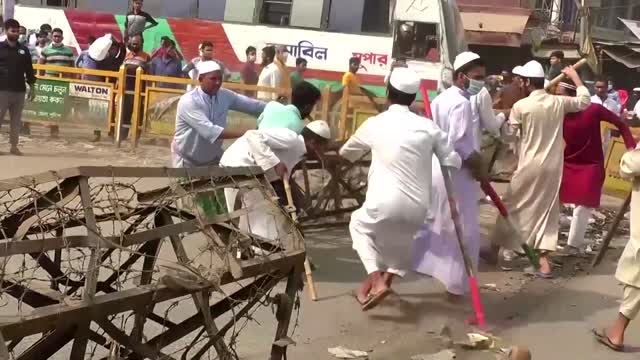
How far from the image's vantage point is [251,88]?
12.1m

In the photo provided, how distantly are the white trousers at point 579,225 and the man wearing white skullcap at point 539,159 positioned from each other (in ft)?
2.17

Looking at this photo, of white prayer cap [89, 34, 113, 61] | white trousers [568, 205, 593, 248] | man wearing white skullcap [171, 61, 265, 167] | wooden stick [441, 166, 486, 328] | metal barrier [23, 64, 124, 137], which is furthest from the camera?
white prayer cap [89, 34, 113, 61]

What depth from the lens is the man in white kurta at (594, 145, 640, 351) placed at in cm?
479

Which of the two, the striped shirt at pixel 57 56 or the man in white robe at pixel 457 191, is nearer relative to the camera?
the man in white robe at pixel 457 191

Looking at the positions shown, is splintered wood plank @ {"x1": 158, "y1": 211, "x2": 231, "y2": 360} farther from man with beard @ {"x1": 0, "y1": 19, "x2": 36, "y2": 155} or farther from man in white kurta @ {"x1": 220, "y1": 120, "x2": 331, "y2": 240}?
man with beard @ {"x1": 0, "y1": 19, "x2": 36, "y2": 155}

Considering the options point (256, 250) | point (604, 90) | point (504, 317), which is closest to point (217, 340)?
point (256, 250)

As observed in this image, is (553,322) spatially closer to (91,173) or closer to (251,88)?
(91,173)

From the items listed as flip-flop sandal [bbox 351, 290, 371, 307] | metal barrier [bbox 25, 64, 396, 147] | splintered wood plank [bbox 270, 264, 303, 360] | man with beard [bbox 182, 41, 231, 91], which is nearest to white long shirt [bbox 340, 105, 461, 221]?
Answer: flip-flop sandal [bbox 351, 290, 371, 307]

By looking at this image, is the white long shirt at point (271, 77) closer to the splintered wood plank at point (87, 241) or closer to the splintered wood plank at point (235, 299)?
the splintered wood plank at point (235, 299)

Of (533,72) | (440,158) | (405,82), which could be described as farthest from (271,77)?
(440,158)

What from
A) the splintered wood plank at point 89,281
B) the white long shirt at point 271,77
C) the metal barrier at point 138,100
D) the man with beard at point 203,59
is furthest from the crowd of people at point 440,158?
the white long shirt at point 271,77

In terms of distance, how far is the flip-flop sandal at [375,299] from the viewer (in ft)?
17.1

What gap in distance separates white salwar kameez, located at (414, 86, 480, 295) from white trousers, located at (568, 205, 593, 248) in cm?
149

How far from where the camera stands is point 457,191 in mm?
5828
